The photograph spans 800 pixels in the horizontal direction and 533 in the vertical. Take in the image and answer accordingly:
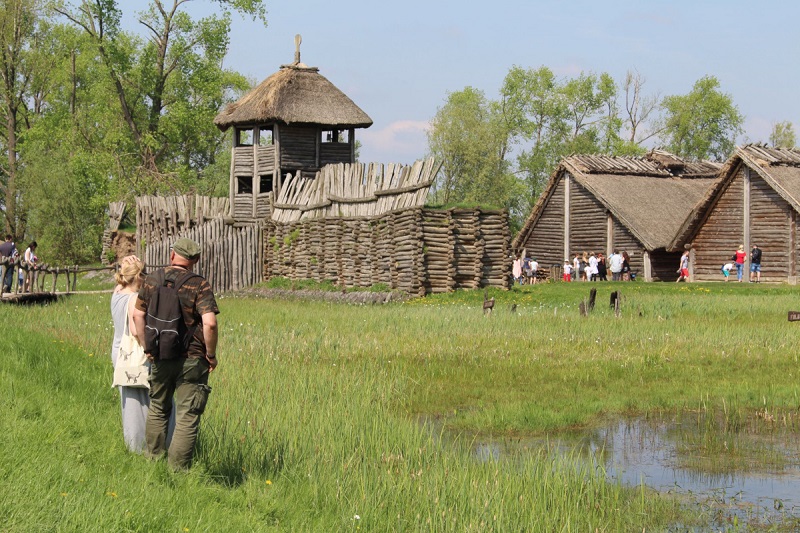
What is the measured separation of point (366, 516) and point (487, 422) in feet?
13.1

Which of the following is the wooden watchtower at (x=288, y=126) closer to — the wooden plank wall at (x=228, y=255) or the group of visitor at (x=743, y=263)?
the wooden plank wall at (x=228, y=255)

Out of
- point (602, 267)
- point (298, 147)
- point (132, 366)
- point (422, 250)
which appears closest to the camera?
point (132, 366)

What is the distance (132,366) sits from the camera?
8406mm

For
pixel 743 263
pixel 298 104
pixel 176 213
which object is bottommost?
pixel 743 263

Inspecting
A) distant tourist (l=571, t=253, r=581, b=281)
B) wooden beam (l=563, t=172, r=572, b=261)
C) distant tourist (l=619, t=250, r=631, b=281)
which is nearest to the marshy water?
distant tourist (l=619, t=250, r=631, b=281)

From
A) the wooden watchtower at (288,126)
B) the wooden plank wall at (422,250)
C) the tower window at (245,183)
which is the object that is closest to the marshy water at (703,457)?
the wooden plank wall at (422,250)

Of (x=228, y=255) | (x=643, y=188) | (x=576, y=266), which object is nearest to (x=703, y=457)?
(x=228, y=255)

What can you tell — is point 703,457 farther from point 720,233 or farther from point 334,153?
point 720,233

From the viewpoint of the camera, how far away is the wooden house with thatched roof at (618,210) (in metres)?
44.2

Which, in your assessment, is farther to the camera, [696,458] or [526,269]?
[526,269]

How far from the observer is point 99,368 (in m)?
13.2

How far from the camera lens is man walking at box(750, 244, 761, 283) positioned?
37.8 metres

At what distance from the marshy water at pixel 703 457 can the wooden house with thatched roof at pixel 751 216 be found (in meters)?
27.7

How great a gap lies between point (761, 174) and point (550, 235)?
12.6 m
